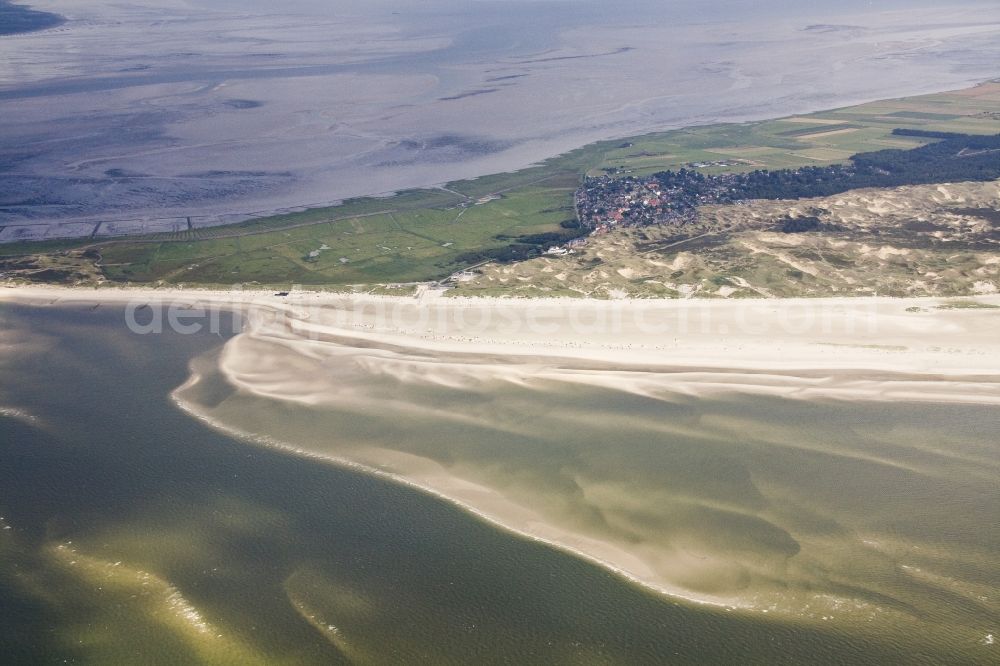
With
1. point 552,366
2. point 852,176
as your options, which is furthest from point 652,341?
point 852,176

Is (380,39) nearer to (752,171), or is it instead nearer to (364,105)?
(364,105)

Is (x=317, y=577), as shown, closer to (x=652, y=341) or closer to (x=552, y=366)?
(x=552, y=366)

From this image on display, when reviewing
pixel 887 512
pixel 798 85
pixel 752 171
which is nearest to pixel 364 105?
pixel 752 171

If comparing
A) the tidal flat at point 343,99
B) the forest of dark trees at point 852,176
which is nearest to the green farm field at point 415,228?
the forest of dark trees at point 852,176

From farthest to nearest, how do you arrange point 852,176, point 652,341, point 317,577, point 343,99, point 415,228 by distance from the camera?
point 343,99 < point 852,176 < point 415,228 < point 652,341 < point 317,577

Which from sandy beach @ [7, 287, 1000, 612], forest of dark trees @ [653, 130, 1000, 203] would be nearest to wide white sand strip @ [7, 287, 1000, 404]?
sandy beach @ [7, 287, 1000, 612]

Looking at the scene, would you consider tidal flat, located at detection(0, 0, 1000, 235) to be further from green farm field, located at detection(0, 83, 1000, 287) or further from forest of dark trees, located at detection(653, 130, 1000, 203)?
forest of dark trees, located at detection(653, 130, 1000, 203)
